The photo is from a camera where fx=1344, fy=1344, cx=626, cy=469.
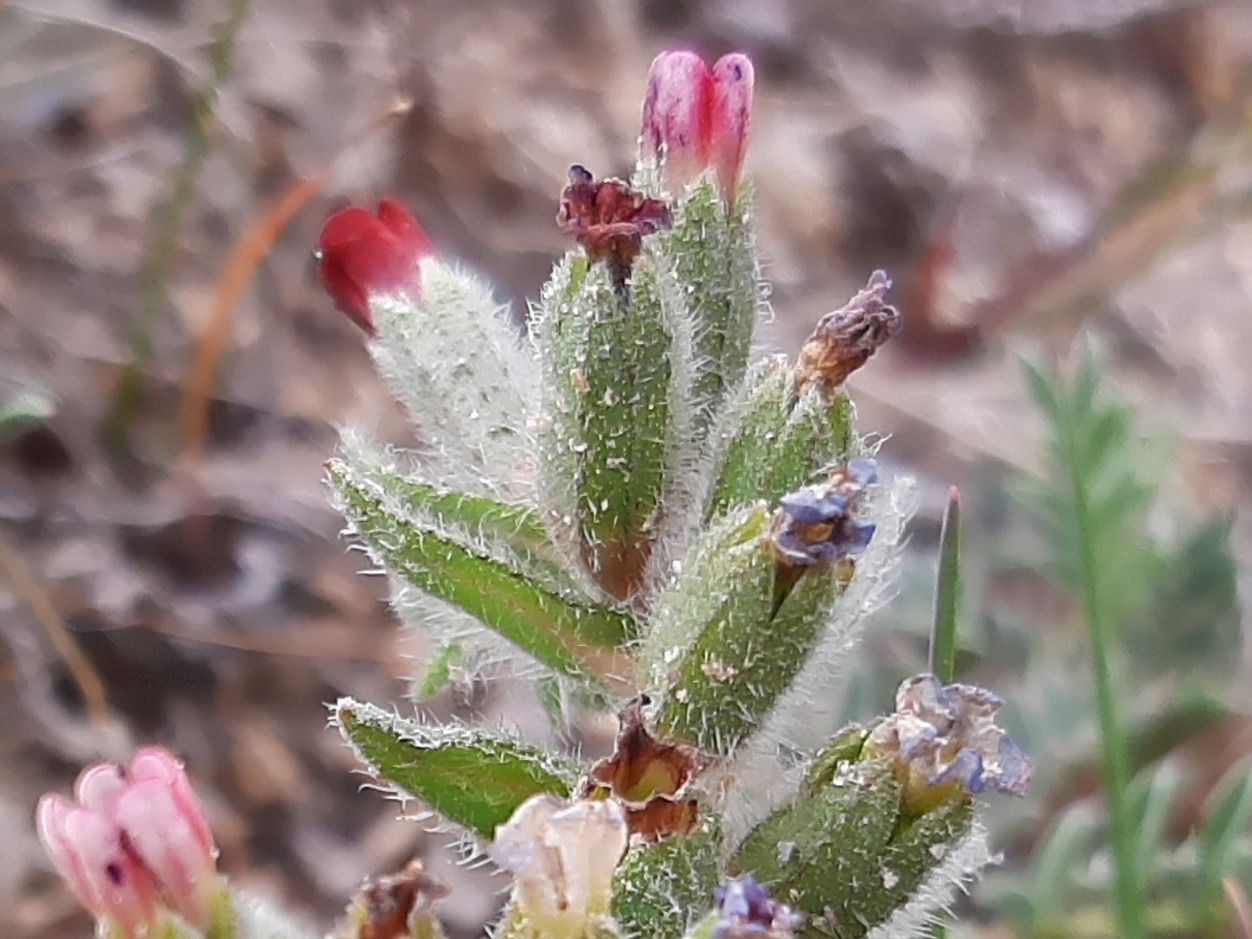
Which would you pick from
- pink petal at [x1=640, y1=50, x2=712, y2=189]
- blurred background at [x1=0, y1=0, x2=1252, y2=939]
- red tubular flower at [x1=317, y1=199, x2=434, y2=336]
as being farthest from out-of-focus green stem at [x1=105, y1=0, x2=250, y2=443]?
pink petal at [x1=640, y1=50, x2=712, y2=189]

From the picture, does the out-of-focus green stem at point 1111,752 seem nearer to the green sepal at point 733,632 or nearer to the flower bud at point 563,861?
the green sepal at point 733,632

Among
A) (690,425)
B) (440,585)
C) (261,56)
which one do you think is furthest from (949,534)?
(261,56)

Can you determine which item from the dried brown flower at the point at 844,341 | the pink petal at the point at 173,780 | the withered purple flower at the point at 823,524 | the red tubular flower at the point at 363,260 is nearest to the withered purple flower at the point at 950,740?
the withered purple flower at the point at 823,524

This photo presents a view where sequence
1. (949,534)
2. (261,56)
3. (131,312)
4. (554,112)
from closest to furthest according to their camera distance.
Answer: (949,534), (131,312), (261,56), (554,112)

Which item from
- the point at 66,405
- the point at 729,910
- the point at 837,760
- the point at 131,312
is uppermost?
the point at 131,312

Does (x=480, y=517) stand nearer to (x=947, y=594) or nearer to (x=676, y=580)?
(x=676, y=580)

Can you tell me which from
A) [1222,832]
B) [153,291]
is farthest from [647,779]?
[153,291]

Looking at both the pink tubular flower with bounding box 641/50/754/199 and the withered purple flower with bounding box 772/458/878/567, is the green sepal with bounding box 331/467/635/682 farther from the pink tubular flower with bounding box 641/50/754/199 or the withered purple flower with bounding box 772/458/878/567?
the pink tubular flower with bounding box 641/50/754/199

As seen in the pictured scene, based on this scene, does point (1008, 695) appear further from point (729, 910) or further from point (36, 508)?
point (36, 508)
